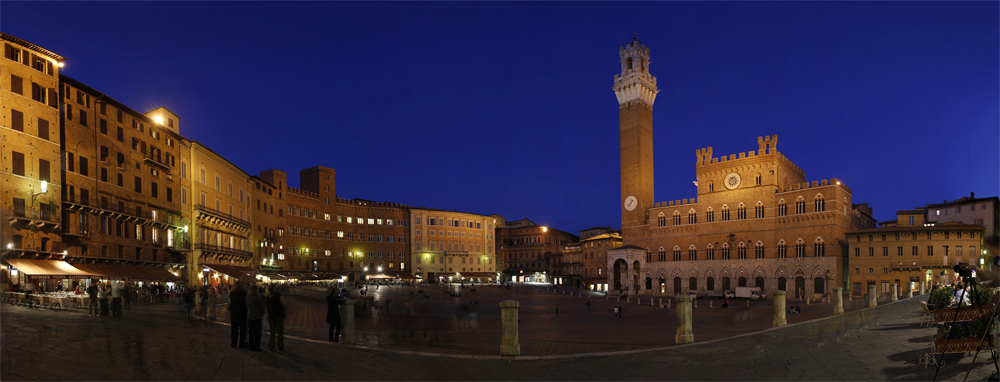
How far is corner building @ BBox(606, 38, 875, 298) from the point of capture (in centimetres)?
5850

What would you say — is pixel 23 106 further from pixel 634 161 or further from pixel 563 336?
pixel 634 161

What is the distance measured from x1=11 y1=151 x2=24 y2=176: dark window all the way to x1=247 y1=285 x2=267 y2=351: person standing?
2506 cm

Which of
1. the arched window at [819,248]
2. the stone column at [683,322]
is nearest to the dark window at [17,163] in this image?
the stone column at [683,322]

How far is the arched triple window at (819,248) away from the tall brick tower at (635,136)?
19.8m

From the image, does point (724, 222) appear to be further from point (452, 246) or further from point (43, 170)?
point (43, 170)

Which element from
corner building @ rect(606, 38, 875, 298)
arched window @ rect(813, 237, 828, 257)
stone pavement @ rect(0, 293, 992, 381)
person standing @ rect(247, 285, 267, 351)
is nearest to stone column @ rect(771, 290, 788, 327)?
stone pavement @ rect(0, 293, 992, 381)

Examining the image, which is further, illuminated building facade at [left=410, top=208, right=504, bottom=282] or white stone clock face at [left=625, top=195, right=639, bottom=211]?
illuminated building facade at [left=410, top=208, right=504, bottom=282]

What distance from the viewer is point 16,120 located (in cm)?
2933

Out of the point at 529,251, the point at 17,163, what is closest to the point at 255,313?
the point at 17,163

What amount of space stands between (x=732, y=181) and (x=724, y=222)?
464 centimetres

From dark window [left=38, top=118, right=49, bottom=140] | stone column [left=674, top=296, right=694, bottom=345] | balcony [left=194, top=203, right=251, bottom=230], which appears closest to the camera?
stone column [left=674, top=296, right=694, bottom=345]

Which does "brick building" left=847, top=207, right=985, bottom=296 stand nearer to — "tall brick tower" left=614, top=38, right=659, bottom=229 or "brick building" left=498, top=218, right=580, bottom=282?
"tall brick tower" left=614, top=38, right=659, bottom=229

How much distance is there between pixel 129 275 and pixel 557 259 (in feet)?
237

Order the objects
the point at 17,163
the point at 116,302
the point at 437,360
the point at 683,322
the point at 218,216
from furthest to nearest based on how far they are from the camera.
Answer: the point at 218,216
the point at 17,163
the point at 116,302
the point at 683,322
the point at 437,360
